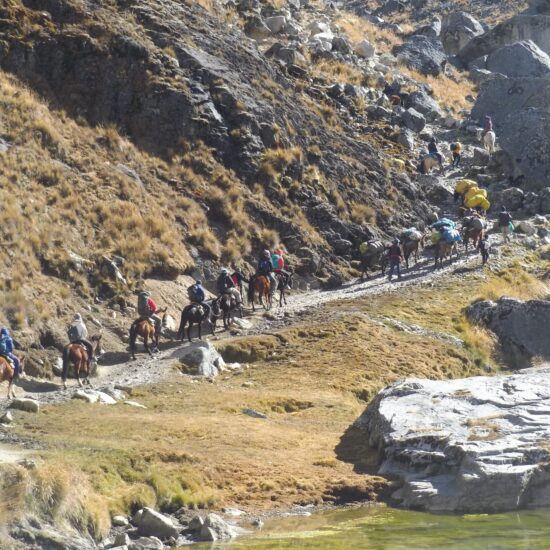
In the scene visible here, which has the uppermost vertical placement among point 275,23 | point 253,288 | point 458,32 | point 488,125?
point 458,32

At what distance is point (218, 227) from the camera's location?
4447cm

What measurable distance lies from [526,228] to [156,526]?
39.8 metres

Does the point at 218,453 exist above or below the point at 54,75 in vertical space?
below

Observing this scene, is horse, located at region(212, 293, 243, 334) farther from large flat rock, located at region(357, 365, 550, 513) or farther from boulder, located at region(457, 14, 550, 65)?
boulder, located at region(457, 14, 550, 65)

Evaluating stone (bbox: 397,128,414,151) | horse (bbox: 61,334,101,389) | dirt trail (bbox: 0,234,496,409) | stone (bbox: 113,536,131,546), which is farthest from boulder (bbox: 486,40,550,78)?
stone (bbox: 113,536,131,546)

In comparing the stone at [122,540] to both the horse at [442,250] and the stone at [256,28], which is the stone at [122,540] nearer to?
the horse at [442,250]

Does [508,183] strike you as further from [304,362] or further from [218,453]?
[218,453]

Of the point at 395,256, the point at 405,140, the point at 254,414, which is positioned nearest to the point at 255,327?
the point at 395,256

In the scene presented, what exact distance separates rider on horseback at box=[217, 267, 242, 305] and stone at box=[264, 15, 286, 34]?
112 ft

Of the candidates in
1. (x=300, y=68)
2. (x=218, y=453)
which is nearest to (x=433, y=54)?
(x=300, y=68)

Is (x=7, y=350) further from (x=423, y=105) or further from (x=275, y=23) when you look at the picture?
(x=423, y=105)

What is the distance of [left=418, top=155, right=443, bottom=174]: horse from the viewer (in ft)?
202

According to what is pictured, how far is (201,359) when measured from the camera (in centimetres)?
3078

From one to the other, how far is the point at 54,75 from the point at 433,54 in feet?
159
